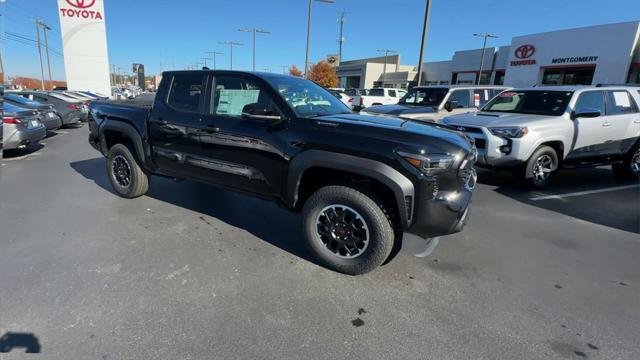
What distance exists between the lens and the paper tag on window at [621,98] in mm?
6895

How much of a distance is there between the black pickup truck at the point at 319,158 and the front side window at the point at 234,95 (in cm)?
1

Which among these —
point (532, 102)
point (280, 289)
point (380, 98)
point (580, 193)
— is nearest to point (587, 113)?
point (532, 102)

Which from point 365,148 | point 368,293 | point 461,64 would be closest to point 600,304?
point 368,293

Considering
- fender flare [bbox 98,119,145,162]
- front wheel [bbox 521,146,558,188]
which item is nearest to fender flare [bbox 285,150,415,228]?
fender flare [bbox 98,119,145,162]

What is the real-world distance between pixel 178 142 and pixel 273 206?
1.59 metres

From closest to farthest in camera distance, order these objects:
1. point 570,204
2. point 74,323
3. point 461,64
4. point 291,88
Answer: point 74,323
point 291,88
point 570,204
point 461,64

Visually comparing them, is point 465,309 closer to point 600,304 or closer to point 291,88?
point 600,304

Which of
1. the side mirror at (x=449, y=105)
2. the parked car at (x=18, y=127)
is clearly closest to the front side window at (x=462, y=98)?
the side mirror at (x=449, y=105)

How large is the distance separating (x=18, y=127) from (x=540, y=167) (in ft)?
35.0

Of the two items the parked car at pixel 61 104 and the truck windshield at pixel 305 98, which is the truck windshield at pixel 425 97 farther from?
the parked car at pixel 61 104

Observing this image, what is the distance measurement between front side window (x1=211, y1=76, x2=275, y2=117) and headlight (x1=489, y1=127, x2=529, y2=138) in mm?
4206

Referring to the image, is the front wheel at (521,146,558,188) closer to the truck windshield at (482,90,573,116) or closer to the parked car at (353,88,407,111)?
the truck windshield at (482,90,573,116)

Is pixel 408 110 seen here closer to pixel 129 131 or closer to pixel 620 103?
pixel 620 103

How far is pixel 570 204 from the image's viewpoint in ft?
18.7
